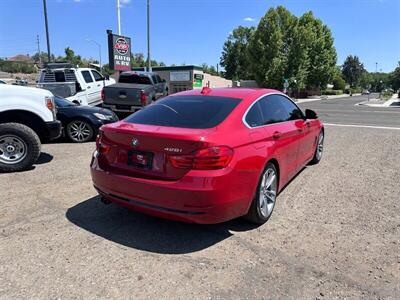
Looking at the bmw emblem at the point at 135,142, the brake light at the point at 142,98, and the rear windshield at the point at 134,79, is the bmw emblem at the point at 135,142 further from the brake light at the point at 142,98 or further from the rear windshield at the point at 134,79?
the rear windshield at the point at 134,79

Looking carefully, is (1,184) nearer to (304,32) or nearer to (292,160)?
(292,160)

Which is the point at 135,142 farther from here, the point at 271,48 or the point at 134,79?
the point at 271,48

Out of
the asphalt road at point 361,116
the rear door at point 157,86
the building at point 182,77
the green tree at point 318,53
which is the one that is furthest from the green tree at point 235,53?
the rear door at point 157,86

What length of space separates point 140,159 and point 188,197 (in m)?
0.66

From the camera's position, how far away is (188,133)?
136 inches

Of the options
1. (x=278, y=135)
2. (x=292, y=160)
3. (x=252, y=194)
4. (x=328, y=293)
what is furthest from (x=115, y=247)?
(x=292, y=160)

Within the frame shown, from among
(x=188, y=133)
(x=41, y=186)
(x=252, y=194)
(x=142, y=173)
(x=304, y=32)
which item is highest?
(x=304, y=32)

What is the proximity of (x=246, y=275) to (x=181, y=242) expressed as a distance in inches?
32.7

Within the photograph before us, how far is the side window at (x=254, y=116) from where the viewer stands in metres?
4.04

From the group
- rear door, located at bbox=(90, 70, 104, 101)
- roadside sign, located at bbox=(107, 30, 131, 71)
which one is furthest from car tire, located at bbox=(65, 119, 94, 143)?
roadside sign, located at bbox=(107, 30, 131, 71)

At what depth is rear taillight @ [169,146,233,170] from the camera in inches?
130

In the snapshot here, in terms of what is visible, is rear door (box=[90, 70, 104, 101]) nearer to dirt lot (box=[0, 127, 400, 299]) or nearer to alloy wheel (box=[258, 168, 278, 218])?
dirt lot (box=[0, 127, 400, 299])

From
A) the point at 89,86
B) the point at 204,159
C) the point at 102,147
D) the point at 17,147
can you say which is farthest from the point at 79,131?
the point at 204,159

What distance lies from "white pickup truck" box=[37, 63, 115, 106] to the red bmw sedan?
31.1 ft
